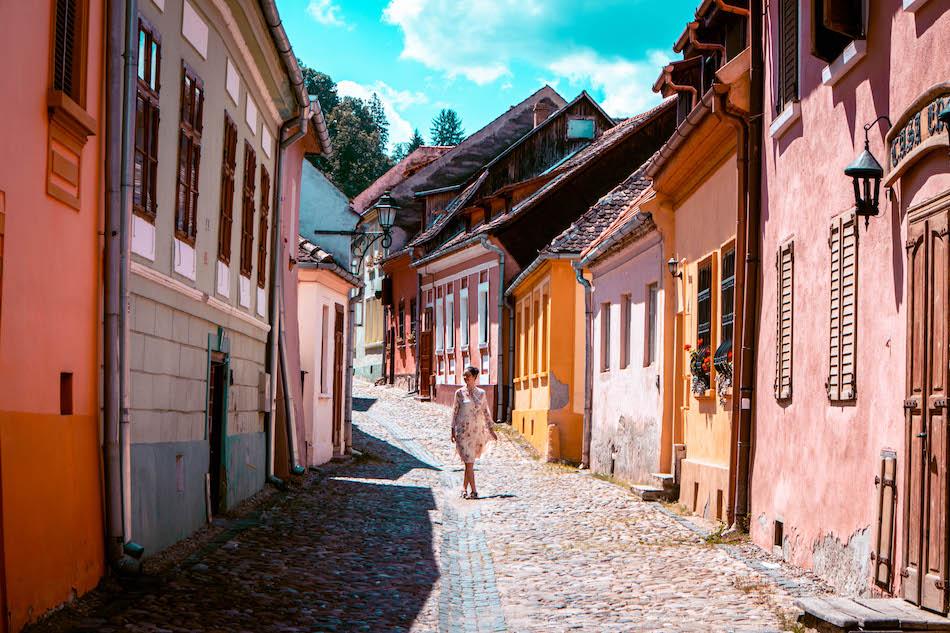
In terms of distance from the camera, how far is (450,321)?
39.2 metres

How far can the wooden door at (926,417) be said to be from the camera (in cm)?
759

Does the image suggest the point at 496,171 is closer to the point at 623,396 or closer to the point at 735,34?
the point at 623,396

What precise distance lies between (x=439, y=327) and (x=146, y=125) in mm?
30720

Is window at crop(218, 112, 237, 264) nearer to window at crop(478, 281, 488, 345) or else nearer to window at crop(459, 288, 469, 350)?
window at crop(478, 281, 488, 345)

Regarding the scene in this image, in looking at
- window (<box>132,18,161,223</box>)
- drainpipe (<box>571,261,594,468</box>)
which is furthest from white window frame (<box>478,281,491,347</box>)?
window (<box>132,18,161,223</box>)

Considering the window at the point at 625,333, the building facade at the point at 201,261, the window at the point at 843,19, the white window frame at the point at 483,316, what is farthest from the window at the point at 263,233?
the white window frame at the point at 483,316

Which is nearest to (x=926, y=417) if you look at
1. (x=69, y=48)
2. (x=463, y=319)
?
(x=69, y=48)

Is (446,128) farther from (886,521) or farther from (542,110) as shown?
(886,521)

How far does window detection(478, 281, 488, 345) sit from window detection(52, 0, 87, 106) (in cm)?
2681

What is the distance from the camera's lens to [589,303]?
78.9ft

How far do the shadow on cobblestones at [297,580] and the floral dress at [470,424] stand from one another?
194 cm

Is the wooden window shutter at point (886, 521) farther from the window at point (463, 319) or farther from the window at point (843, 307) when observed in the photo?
the window at point (463, 319)

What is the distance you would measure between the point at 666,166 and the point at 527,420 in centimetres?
1309

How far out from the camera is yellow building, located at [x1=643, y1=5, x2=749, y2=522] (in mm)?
13125
